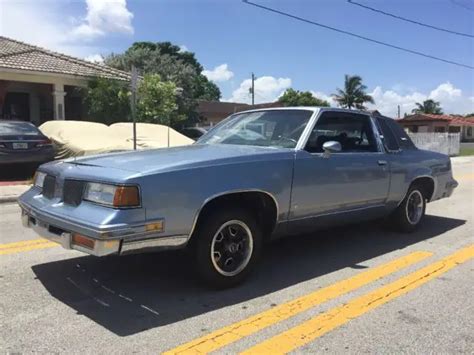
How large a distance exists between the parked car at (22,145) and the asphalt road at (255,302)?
639cm

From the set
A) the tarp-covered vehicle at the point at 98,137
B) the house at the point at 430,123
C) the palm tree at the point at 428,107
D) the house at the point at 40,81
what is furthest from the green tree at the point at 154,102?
the palm tree at the point at 428,107

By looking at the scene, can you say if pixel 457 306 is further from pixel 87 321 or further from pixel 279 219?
pixel 87 321

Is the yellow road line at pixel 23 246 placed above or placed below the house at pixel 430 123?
below

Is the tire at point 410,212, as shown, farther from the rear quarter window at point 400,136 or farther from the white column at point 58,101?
the white column at point 58,101

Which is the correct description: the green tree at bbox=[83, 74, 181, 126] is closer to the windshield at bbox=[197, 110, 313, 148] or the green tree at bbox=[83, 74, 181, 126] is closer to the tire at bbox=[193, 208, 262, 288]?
the windshield at bbox=[197, 110, 313, 148]

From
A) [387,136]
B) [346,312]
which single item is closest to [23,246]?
[346,312]

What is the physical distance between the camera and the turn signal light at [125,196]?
3939 mm

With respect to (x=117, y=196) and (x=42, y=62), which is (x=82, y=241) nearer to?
(x=117, y=196)

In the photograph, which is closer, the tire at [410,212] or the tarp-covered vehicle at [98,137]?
the tire at [410,212]

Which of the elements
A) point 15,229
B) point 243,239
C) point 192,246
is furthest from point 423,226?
point 15,229

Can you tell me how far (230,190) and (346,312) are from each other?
54.5 inches

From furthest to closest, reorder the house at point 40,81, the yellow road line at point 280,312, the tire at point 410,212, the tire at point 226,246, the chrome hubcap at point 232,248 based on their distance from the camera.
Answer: the house at point 40,81 < the tire at point 410,212 < the chrome hubcap at point 232,248 < the tire at point 226,246 < the yellow road line at point 280,312

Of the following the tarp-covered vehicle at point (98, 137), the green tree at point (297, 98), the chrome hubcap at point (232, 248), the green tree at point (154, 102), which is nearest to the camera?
the chrome hubcap at point (232, 248)

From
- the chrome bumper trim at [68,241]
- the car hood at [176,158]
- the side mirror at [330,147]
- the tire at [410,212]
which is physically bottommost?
the tire at [410,212]
